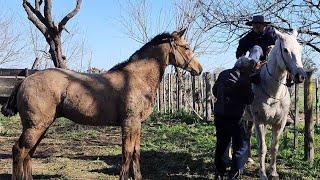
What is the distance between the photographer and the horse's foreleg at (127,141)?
5918 mm

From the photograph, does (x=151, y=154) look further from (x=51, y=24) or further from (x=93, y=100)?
(x=51, y=24)

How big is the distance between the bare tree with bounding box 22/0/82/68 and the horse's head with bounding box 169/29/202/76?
23.1 ft

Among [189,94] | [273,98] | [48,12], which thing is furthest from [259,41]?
[189,94]

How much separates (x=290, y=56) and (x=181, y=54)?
1527 millimetres

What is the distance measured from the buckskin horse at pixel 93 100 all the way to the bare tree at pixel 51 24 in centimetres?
697

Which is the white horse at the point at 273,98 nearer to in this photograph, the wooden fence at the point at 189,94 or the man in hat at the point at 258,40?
the man in hat at the point at 258,40

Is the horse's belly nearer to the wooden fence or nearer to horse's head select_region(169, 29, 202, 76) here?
horse's head select_region(169, 29, 202, 76)

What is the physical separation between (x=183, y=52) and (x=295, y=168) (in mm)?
2808

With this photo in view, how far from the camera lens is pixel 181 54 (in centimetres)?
646

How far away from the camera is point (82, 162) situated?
7980 mm

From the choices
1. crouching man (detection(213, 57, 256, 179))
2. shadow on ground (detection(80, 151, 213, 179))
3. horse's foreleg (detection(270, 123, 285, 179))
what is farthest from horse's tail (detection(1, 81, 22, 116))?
horse's foreleg (detection(270, 123, 285, 179))

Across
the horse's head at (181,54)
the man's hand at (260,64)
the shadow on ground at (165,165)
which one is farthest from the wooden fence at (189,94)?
the horse's head at (181,54)

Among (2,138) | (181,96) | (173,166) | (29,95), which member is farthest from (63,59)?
(29,95)

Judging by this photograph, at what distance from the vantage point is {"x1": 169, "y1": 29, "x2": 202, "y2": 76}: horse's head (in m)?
6.41
